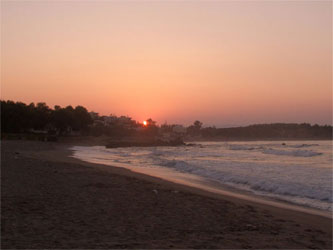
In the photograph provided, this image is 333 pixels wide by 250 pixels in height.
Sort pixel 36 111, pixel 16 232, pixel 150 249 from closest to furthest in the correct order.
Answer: pixel 150 249
pixel 16 232
pixel 36 111

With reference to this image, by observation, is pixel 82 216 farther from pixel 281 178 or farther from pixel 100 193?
pixel 281 178

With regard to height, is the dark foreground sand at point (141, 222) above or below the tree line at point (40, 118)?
below

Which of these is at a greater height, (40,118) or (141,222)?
(40,118)

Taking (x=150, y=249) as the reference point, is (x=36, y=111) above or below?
above

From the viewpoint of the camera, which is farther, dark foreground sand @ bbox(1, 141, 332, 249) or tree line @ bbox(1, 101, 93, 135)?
tree line @ bbox(1, 101, 93, 135)

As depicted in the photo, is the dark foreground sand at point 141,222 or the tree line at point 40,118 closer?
the dark foreground sand at point 141,222

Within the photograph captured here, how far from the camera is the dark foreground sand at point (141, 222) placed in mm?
6203

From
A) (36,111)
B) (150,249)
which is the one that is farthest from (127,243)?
(36,111)

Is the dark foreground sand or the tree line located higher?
the tree line

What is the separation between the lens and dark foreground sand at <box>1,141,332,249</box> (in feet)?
20.4

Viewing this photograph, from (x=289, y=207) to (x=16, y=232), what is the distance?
7.87 meters

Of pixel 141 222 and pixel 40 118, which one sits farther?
pixel 40 118

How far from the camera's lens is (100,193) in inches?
435

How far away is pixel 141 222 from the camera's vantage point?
298 inches
